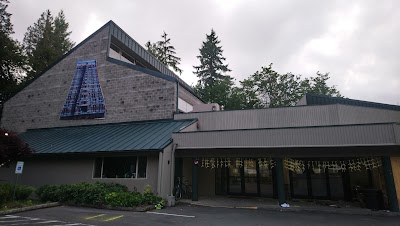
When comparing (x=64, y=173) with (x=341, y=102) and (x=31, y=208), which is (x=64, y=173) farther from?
(x=341, y=102)

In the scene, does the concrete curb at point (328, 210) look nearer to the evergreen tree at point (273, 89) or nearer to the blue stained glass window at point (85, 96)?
the blue stained glass window at point (85, 96)

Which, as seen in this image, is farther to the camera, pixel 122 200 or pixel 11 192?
pixel 11 192

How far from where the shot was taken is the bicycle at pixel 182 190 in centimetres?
1574

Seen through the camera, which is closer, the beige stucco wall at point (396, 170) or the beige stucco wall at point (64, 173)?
the beige stucco wall at point (396, 170)

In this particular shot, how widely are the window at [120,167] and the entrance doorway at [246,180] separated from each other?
5.47 m

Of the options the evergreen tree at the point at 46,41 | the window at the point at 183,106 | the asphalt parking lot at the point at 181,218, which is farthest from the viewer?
the evergreen tree at the point at 46,41

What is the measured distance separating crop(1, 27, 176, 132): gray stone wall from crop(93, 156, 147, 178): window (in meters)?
5.02

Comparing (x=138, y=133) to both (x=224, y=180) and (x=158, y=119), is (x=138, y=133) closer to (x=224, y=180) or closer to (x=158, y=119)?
(x=158, y=119)

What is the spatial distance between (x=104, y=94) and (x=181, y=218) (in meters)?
15.0

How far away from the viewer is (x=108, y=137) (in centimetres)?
1841

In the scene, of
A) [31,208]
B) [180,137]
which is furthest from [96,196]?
[180,137]

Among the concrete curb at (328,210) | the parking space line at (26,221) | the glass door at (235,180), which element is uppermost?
the glass door at (235,180)

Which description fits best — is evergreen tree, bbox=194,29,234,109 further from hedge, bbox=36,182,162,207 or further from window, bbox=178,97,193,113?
hedge, bbox=36,182,162,207

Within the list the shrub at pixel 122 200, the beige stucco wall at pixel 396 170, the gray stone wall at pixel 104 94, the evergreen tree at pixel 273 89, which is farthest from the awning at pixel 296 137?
the evergreen tree at pixel 273 89
